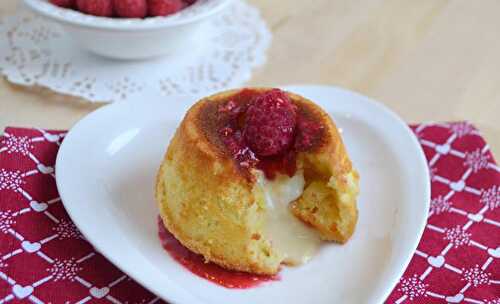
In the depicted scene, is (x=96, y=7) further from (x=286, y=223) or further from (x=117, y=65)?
(x=286, y=223)

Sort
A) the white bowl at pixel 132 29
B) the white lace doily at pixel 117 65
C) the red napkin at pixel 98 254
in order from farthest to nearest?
1. the white lace doily at pixel 117 65
2. the white bowl at pixel 132 29
3. the red napkin at pixel 98 254

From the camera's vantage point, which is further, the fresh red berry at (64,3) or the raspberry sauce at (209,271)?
the fresh red berry at (64,3)

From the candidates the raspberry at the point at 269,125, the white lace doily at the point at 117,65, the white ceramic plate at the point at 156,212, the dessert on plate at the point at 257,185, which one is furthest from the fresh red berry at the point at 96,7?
the raspberry at the point at 269,125

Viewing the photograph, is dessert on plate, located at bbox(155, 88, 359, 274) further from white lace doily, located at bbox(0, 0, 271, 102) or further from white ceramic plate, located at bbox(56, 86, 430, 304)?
white lace doily, located at bbox(0, 0, 271, 102)

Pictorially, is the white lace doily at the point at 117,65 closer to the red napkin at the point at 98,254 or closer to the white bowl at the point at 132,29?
the white bowl at the point at 132,29

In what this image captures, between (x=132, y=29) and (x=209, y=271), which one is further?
(x=132, y=29)

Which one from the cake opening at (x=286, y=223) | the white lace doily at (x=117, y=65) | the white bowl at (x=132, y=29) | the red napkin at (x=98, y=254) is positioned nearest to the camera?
the red napkin at (x=98, y=254)

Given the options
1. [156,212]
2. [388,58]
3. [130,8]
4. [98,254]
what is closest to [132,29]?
[130,8]

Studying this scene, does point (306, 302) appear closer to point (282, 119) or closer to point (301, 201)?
point (301, 201)
